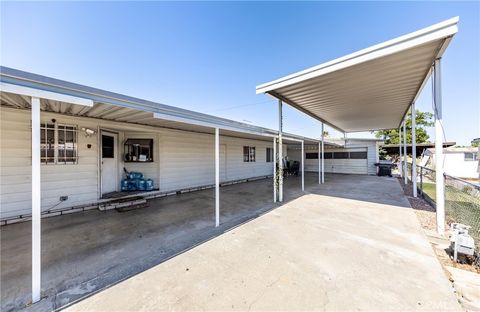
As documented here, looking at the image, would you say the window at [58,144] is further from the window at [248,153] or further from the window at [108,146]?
the window at [248,153]

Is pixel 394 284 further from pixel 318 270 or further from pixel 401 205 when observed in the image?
pixel 401 205

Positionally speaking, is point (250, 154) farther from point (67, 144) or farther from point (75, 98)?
point (75, 98)

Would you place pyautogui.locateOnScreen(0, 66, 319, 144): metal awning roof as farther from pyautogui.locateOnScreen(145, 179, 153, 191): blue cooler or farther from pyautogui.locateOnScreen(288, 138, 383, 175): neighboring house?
pyautogui.locateOnScreen(288, 138, 383, 175): neighboring house

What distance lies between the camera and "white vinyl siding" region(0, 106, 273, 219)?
408 cm

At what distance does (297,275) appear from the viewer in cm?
236

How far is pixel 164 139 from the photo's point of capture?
6.89 meters

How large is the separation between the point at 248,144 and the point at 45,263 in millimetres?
9196

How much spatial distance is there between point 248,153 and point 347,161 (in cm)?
891

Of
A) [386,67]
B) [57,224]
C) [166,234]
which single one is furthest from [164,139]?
[386,67]

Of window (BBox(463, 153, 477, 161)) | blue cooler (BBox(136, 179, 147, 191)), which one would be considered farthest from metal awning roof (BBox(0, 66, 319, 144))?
window (BBox(463, 153, 477, 161))

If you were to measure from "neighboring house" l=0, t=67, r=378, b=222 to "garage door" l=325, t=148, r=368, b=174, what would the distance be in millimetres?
11087

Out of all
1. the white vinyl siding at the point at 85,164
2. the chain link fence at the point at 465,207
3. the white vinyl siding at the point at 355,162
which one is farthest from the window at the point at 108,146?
the white vinyl siding at the point at 355,162

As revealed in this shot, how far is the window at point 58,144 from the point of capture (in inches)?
178

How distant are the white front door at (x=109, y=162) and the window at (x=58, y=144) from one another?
0.68 meters
